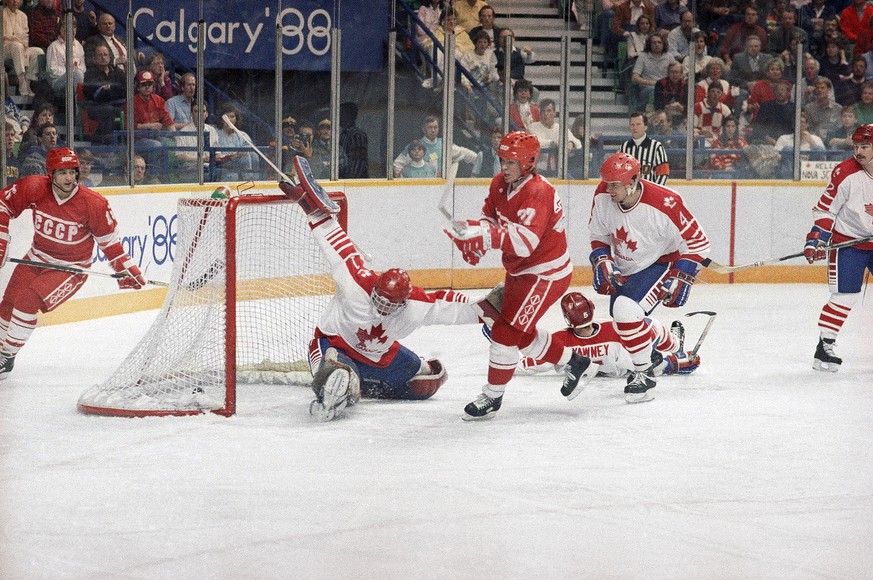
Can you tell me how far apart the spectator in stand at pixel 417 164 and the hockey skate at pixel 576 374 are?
152 inches

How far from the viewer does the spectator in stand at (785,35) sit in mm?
9328

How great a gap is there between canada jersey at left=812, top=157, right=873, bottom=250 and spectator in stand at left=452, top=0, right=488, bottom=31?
3.80 m

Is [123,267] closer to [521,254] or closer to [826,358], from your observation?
[521,254]

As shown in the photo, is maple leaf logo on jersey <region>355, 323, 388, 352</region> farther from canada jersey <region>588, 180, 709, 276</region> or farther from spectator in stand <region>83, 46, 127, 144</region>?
spectator in stand <region>83, 46, 127, 144</region>

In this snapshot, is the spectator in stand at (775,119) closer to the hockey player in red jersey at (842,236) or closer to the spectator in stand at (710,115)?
the spectator in stand at (710,115)

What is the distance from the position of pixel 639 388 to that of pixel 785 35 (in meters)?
5.36

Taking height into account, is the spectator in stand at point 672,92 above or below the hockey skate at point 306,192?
above

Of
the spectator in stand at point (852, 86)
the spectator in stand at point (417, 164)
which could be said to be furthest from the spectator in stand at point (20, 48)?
the spectator in stand at point (852, 86)

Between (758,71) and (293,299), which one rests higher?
(758,71)

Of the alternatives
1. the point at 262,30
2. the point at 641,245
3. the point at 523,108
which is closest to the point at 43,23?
the point at 262,30

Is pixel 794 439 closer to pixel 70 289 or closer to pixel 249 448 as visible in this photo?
pixel 249 448

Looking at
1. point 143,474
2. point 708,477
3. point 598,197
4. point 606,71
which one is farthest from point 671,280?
point 606,71

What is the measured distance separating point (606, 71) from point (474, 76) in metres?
1.10

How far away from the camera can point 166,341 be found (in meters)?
4.70
